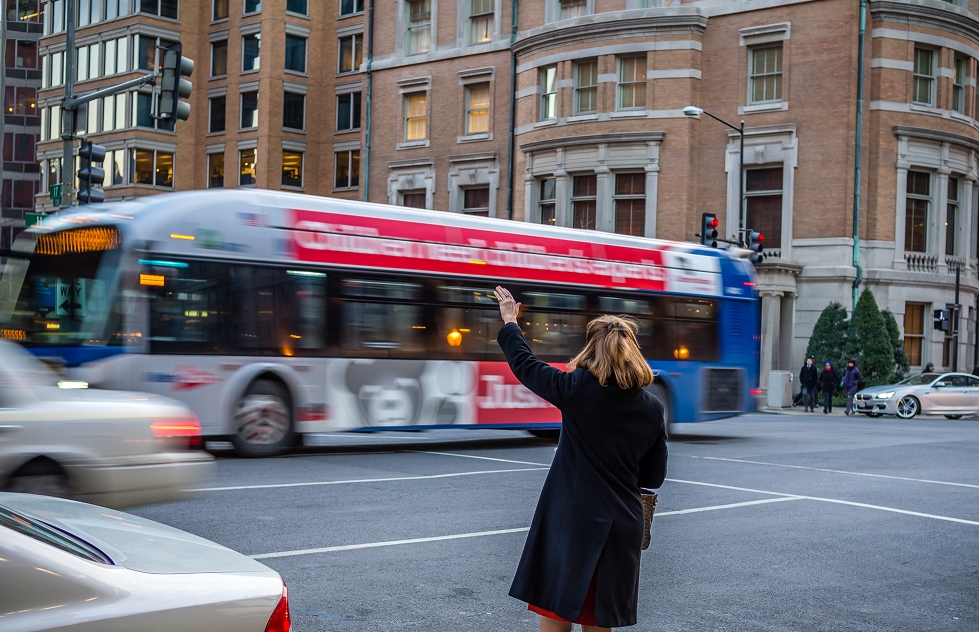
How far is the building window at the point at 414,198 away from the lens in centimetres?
4456

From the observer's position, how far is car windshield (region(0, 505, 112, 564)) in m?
3.29

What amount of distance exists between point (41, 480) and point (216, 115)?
170ft

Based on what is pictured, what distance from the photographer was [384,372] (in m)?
15.7

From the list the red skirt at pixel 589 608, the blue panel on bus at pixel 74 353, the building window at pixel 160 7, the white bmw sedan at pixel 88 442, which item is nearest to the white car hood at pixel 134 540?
the red skirt at pixel 589 608

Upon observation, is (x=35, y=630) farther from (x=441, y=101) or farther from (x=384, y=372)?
(x=441, y=101)

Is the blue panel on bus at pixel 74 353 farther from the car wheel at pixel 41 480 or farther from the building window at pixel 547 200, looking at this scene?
the building window at pixel 547 200

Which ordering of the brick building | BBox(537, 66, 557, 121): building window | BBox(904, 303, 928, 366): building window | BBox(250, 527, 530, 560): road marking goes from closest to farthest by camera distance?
BBox(250, 527, 530, 560): road marking, the brick building, BBox(904, 303, 928, 366): building window, BBox(537, 66, 557, 121): building window

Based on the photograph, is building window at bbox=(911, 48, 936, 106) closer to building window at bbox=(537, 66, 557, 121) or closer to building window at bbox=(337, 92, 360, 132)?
building window at bbox=(537, 66, 557, 121)

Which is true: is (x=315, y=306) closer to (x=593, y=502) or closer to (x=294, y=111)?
(x=593, y=502)

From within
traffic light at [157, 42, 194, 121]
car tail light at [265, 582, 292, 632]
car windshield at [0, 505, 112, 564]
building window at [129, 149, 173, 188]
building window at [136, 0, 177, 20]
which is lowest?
car tail light at [265, 582, 292, 632]

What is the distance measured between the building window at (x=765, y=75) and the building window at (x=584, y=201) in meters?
6.06

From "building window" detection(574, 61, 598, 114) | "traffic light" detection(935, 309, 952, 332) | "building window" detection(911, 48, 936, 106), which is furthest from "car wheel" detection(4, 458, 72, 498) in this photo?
"building window" detection(911, 48, 936, 106)

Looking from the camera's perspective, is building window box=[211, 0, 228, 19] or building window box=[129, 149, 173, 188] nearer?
building window box=[129, 149, 173, 188]

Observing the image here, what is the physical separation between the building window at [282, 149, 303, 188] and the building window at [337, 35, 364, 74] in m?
4.93
